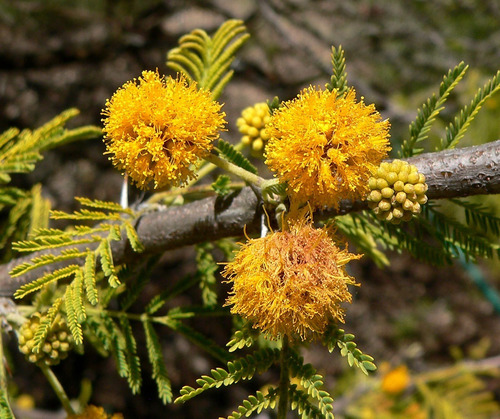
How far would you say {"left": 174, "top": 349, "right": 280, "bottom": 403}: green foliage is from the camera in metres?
1.27

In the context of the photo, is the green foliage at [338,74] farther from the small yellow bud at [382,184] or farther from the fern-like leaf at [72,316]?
the fern-like leaf at [72,316]

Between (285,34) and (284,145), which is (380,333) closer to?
(285,34)

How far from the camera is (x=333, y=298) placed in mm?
1346

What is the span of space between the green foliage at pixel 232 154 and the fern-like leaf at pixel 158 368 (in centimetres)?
80

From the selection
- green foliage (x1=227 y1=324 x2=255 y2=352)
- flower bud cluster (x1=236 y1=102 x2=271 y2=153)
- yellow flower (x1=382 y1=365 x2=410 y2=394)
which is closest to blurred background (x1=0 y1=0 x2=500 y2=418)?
yellow flower (x1=382 y1=365 x2=410 y2=394)

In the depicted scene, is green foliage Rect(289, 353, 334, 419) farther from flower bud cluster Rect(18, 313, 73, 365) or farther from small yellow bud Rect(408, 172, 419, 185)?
flower bud cluster Rect(18, 313, 73, 365)

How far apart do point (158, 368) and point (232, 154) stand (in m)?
0.88

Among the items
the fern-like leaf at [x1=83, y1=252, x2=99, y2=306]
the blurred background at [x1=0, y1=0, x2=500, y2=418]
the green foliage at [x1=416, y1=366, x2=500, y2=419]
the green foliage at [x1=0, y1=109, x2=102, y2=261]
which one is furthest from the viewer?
the blurred background at [x1=0, y1=0, x2=500, y2=418]

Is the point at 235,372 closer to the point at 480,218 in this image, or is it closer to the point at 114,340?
the point at 114,340

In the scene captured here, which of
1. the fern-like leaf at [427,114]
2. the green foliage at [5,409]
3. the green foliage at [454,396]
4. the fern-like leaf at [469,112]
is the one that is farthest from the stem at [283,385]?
the green foliage at [454,396]

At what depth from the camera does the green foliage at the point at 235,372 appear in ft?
4.16

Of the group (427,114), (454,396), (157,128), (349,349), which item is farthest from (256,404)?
(454,396)

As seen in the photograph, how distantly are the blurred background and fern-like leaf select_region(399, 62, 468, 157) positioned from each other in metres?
2.19

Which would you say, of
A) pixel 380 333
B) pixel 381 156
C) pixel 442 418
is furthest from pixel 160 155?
pixel 380 333
